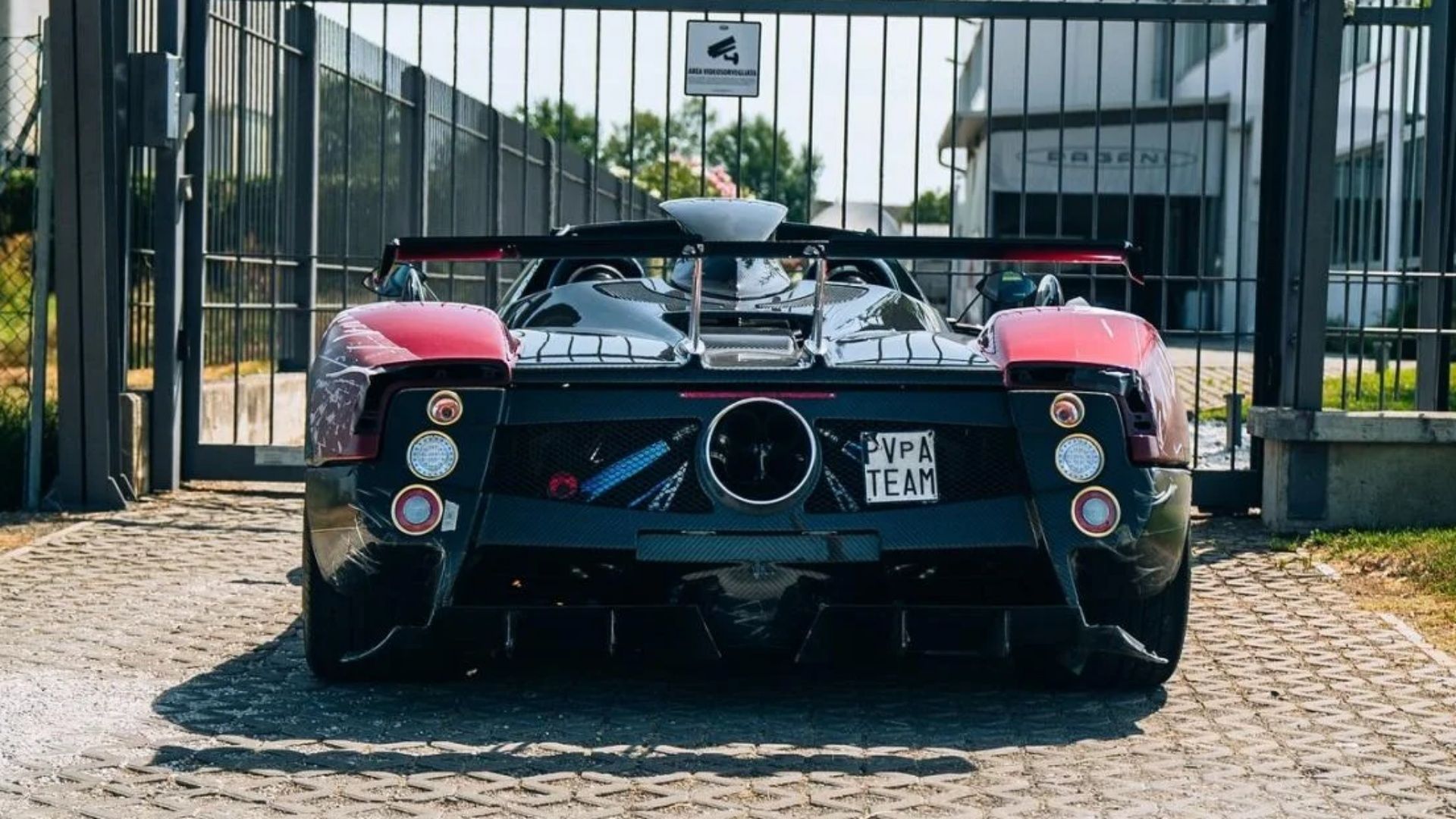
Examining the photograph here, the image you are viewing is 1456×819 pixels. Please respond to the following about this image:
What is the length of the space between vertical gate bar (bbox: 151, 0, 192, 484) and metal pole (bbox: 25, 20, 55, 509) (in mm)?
566

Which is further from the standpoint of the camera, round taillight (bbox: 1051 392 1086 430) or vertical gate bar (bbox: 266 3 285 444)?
vertical gate bar (bbox: 266 3 285 444)

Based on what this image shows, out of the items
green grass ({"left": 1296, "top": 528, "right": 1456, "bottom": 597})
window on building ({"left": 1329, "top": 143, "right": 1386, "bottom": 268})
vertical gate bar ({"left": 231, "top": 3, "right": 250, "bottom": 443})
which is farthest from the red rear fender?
window on building ({"left": 1329, "top": 143, "right": 1386, "bottom": 268})

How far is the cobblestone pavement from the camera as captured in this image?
169 inches

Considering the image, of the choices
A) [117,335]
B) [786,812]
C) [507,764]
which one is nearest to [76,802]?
[507,764]

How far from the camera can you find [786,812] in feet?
13.7

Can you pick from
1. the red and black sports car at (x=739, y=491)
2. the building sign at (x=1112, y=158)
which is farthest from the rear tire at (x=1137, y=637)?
the building sign at (x=1112, y=158)

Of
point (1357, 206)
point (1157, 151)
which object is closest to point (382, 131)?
point (1357, 206)

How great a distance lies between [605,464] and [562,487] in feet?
0.37

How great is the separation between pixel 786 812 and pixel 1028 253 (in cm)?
173

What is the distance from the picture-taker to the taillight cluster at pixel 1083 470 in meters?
4.99

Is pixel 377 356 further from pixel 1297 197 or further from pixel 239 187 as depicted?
pixel 239 187

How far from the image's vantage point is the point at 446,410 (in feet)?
16.3

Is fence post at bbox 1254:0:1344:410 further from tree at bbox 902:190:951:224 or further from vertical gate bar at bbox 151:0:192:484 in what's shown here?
tree at bbox 902:190:951:224

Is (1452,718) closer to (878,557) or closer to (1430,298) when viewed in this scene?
(878,557)
